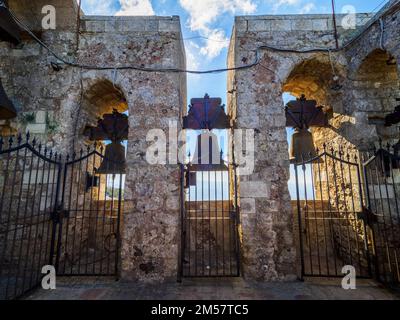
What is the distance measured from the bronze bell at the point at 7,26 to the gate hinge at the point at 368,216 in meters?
6.49

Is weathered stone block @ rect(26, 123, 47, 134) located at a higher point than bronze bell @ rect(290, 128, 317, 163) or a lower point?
higher

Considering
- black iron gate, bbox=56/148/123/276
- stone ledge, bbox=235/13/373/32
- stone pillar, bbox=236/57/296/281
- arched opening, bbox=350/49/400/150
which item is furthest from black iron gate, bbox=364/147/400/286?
black iron gate, bbox=56/148/123/276

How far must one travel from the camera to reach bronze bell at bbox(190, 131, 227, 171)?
150 inches

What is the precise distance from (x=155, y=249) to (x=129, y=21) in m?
4.23

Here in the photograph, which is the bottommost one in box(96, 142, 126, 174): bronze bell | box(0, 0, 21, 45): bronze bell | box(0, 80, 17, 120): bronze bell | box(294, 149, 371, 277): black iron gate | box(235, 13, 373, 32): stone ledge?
box(294, 149, 371, 277): black iron gate

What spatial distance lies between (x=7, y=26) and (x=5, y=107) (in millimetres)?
1420

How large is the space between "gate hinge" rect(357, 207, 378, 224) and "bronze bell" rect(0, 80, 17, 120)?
580 cm

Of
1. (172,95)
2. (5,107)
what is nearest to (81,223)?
(5,107)

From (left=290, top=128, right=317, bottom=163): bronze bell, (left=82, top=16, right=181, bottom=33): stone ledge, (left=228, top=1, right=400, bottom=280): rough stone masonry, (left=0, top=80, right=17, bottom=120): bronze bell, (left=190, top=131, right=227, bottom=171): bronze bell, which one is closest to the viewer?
(left=0, top=80, right=17, bottom=120): bronze bell

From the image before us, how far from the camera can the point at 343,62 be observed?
13.5 feet

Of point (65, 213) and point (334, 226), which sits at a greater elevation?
point (65, 213)

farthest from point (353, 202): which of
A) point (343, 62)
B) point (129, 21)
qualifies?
point (129, 21)

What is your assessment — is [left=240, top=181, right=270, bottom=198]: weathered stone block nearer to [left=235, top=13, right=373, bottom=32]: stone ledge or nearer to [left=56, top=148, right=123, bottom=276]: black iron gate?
[left=56, top=148, right=123, bottom=276]: black iron gate
